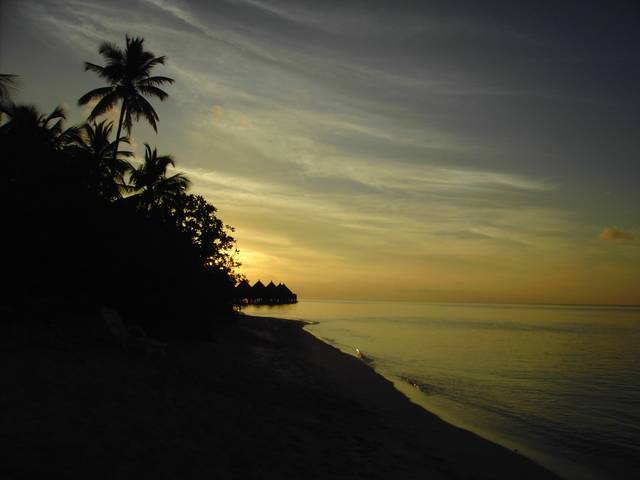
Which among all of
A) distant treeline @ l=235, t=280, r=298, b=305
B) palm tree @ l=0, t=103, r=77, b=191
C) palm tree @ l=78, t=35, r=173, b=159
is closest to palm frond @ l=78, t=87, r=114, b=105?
palm tree @ l=78, t=35, r=173, b=159

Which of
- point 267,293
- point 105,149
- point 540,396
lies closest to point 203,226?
point 105,149

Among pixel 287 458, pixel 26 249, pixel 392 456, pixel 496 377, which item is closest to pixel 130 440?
pixel 287 458

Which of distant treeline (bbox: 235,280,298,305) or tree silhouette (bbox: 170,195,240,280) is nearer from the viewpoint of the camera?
tree silhouette (bbox: 170,195,240,280)

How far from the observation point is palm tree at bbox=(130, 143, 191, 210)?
32.0 metres

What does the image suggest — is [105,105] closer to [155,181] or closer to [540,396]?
[155,181]

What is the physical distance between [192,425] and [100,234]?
34.7 feet

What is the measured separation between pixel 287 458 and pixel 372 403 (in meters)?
6.48

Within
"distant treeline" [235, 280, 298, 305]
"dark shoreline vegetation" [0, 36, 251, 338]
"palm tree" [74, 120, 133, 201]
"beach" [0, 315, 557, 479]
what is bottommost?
"distant treeline" [235, 280, 298, 305]

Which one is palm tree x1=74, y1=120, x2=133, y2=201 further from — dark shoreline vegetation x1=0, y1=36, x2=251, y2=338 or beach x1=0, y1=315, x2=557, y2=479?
beach x1=0, y1=315, x2=557, y2=479

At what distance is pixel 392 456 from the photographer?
311 inches

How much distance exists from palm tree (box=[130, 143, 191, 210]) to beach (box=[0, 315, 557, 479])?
19.8 metres

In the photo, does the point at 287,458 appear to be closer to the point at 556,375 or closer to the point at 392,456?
the point at 392,456

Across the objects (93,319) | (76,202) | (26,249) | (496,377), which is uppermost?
(76,202)

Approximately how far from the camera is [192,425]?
7.43 m
